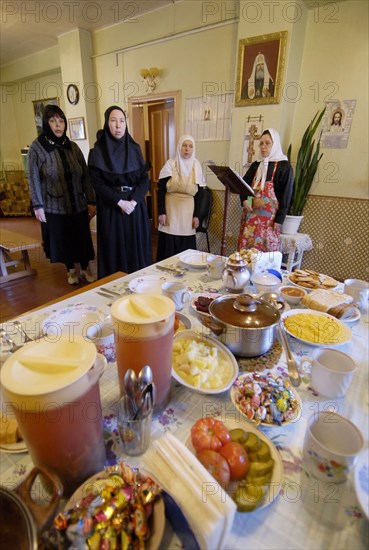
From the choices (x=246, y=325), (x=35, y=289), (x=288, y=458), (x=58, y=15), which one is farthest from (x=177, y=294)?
(x=58, y=15)

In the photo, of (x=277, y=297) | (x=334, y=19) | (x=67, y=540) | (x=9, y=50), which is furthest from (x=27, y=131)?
(x=67, y=540)

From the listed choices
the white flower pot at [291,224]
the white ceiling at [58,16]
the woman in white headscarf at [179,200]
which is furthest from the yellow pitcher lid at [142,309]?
the white ceiling at [58,16]

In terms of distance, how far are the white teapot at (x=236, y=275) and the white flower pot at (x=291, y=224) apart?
184cm

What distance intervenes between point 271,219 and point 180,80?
2140 millimetres

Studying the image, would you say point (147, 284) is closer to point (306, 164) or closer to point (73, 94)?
point (306, 164)

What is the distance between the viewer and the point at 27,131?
625 centimetres

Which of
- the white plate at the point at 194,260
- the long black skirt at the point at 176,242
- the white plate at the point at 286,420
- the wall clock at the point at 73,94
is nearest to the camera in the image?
the white plate at the point at 286,420

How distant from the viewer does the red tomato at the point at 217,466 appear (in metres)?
0.46

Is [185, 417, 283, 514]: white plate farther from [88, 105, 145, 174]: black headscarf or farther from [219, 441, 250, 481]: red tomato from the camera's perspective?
[88, 105, 145, 174]: black headscarf

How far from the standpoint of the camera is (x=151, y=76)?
3.54 meters

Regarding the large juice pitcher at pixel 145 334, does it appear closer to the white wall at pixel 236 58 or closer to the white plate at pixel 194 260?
the white plate at pixel 194 260

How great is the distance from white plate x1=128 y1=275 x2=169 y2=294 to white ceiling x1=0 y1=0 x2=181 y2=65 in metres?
3.42

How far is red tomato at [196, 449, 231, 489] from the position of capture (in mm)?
462

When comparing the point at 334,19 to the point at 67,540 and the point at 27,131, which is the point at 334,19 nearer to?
the point at 67,540
